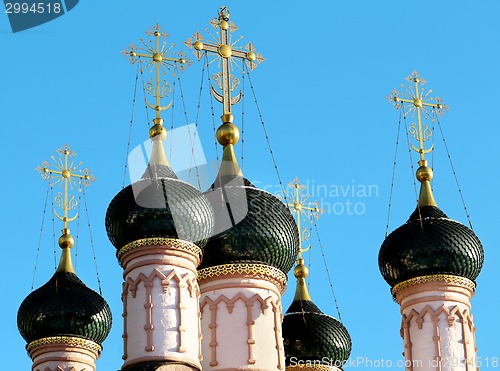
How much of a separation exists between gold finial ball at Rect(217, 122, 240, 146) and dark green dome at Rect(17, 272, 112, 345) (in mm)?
3070

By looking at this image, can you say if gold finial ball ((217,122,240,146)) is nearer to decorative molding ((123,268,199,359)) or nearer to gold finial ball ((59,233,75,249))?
decorative molding ((123,268,199,359))

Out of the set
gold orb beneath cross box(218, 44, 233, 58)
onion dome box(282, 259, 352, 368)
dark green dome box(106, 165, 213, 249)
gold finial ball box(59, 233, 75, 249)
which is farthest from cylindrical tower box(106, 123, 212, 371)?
gold finial ball box(59, 233, 75, 249)

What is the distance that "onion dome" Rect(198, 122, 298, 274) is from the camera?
699 inches

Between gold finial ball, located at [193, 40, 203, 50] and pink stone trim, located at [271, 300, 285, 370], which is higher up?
gold finial ball, located at [193, 40, 203, 50]

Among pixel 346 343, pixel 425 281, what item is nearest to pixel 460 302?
pixel 425 281

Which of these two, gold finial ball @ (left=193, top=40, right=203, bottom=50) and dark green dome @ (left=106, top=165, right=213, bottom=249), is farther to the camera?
gold finial ball @ (left=193, top=40, right=203, bottom=50)

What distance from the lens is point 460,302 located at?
19.3 meters

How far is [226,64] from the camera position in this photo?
63.3 feet

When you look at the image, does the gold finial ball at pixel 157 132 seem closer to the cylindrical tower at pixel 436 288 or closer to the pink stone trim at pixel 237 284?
the pink stone trim at pixel 237 284

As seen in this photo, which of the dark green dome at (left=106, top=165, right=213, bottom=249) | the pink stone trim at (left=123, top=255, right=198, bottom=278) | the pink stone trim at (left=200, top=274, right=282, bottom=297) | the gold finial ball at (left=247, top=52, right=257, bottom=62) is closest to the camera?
the pink stone trim at (left=123, top=255, right=198, bottom=278)

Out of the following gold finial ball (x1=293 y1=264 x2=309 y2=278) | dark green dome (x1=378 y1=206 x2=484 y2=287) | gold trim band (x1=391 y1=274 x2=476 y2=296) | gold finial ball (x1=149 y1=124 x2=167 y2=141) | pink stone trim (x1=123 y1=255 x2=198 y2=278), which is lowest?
pink stone trim (x1=123 y1=255 x2=198 y2=278)

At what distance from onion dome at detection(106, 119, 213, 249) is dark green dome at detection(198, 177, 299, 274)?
1.07 feet

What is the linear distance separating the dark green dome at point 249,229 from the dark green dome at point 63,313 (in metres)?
2.94

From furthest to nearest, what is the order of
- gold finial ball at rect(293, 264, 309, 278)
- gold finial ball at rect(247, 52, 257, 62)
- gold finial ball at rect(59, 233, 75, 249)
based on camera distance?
gold finial ball at rect(293, 264, 309, 278)
gold finial ball at rect(59, 233, 75, 249)
gold finial ball at rect(247, 52, 257, 62)
